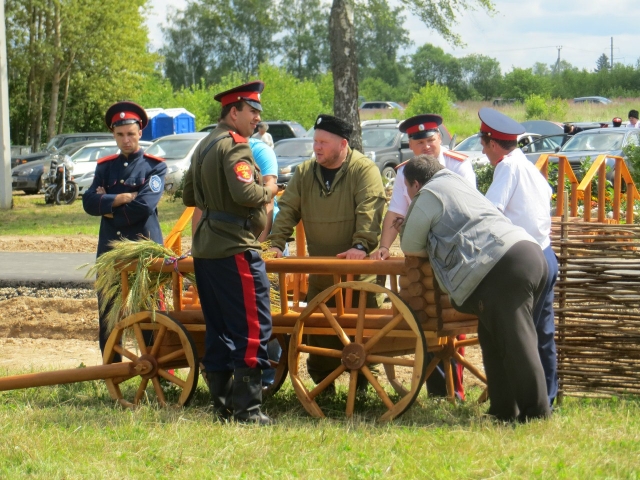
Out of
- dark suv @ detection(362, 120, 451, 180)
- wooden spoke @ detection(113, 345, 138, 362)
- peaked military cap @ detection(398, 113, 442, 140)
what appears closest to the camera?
wooden spoke @ detection(113, 345, 138, 362)

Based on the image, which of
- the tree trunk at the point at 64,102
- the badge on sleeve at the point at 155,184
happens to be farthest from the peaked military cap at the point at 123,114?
the tree trunk at the point at 64,102

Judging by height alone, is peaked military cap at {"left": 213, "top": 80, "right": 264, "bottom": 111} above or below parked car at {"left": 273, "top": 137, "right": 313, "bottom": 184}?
above

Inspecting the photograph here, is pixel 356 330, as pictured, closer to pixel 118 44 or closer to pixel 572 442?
pixel 572 442

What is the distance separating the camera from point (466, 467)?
13.9ft

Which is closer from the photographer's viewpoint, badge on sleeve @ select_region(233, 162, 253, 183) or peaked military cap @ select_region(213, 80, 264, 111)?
badge on sleeve @ select_region(233, 162, 253, 183)

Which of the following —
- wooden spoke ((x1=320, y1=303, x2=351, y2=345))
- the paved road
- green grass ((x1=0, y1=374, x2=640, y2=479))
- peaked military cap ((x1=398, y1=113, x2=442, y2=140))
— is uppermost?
peaked military cap ((x1=398, y1=113, x2=442, y2=140))

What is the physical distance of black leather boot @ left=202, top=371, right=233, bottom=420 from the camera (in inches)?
213

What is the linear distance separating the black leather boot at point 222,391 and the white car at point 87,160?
17.9 m

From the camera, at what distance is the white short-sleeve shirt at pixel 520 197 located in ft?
18.1

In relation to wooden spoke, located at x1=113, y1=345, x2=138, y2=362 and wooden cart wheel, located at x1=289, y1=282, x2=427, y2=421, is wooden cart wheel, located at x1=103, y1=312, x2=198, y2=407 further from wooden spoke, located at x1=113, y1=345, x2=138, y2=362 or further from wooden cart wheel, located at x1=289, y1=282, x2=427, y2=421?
wooden cart wheel, located at x1=289, y1=282, x2=427, y2=421

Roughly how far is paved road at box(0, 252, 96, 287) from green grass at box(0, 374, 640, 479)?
4.61 meters

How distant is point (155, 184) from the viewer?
A: 6.52 meters

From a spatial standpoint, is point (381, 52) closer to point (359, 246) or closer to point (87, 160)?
point (87, 160)

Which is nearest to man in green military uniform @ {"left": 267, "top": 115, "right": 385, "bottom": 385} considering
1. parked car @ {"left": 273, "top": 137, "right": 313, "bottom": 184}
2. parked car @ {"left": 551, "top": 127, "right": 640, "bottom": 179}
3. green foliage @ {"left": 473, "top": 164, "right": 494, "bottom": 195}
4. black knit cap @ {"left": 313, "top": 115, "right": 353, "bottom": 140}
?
black knit cap @ {"left": 313, "top": 115, "right": 353, "bottom": 140}
